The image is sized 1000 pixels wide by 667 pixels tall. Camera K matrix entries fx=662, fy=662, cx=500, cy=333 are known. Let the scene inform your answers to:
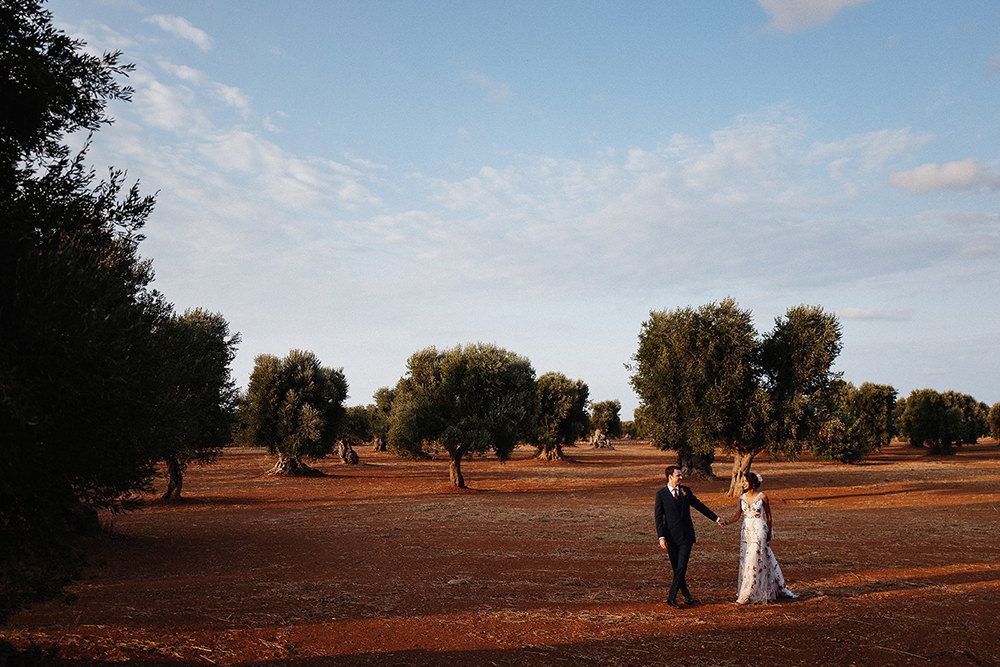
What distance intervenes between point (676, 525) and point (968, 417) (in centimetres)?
10828

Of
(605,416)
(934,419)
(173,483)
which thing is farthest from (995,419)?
(173,483)

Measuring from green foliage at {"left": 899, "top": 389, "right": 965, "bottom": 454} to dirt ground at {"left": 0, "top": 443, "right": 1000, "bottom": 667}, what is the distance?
196 feet

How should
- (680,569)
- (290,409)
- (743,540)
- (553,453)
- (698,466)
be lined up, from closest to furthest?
(680,569), (743,540), (290,409), (698,466), (553,453)

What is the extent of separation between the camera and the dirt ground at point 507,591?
9867 mm

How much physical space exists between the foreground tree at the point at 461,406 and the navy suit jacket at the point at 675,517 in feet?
83.8

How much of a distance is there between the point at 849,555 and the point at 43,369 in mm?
18453

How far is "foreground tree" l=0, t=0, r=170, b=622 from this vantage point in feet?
22.4

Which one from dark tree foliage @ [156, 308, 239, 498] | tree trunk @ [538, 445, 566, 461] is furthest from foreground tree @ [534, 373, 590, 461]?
dark tree foliage @ [156, 308, 239, 498]

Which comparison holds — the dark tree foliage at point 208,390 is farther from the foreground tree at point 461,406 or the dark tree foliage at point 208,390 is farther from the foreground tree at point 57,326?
the foreground tree at point 57,326

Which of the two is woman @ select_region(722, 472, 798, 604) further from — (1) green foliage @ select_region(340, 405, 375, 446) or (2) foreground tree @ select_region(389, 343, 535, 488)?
(1) green foliage @ select_region(340, 405, 375, 446)

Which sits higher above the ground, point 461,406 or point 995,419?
point 461,406

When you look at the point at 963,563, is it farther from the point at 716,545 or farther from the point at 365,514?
the point at 365,514

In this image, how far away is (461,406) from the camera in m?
39.0

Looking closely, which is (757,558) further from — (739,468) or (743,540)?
(739,468)
